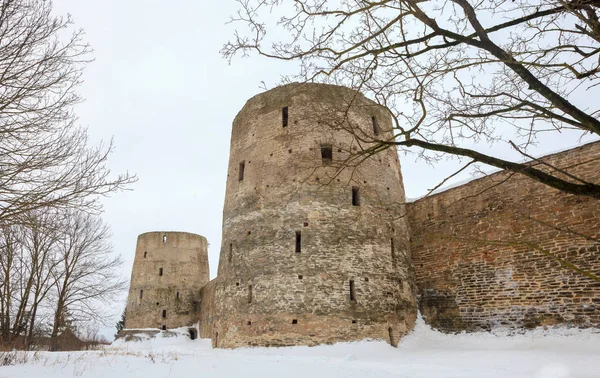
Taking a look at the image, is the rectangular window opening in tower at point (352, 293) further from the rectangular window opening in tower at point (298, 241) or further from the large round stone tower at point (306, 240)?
the rectangular window opening in tower at point (298, 241)

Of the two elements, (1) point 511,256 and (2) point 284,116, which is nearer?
(1) point 511,256

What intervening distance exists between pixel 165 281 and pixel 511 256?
18799 mm

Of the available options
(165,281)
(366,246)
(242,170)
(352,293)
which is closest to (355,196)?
(366,246)

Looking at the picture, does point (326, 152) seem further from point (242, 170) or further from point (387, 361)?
point (387, 361)

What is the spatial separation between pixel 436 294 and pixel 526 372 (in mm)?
5045

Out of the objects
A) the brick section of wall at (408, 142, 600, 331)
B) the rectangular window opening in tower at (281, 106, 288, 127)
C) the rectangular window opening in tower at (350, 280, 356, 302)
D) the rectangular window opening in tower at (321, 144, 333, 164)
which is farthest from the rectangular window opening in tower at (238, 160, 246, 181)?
the brick section of wall at (408, 142, 600, 331)

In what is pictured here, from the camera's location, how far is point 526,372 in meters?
8.09

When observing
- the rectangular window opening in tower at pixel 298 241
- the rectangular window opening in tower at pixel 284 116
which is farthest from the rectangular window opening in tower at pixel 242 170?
the rectangular window opening in tower at pixel 298 241

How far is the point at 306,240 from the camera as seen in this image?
12.6 meters

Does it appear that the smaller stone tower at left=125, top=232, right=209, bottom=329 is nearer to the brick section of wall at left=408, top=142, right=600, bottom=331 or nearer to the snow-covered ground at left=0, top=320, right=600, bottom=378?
the snow-covered ground at left=0, top=320, right=600, bottom=378

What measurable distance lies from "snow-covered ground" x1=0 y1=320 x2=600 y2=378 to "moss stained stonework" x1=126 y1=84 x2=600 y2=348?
1.35 feet

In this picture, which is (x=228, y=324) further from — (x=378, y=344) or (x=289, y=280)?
(x=378, y=344)

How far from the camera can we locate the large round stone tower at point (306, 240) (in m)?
11.9

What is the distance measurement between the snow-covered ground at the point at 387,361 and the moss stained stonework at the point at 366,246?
41cm
